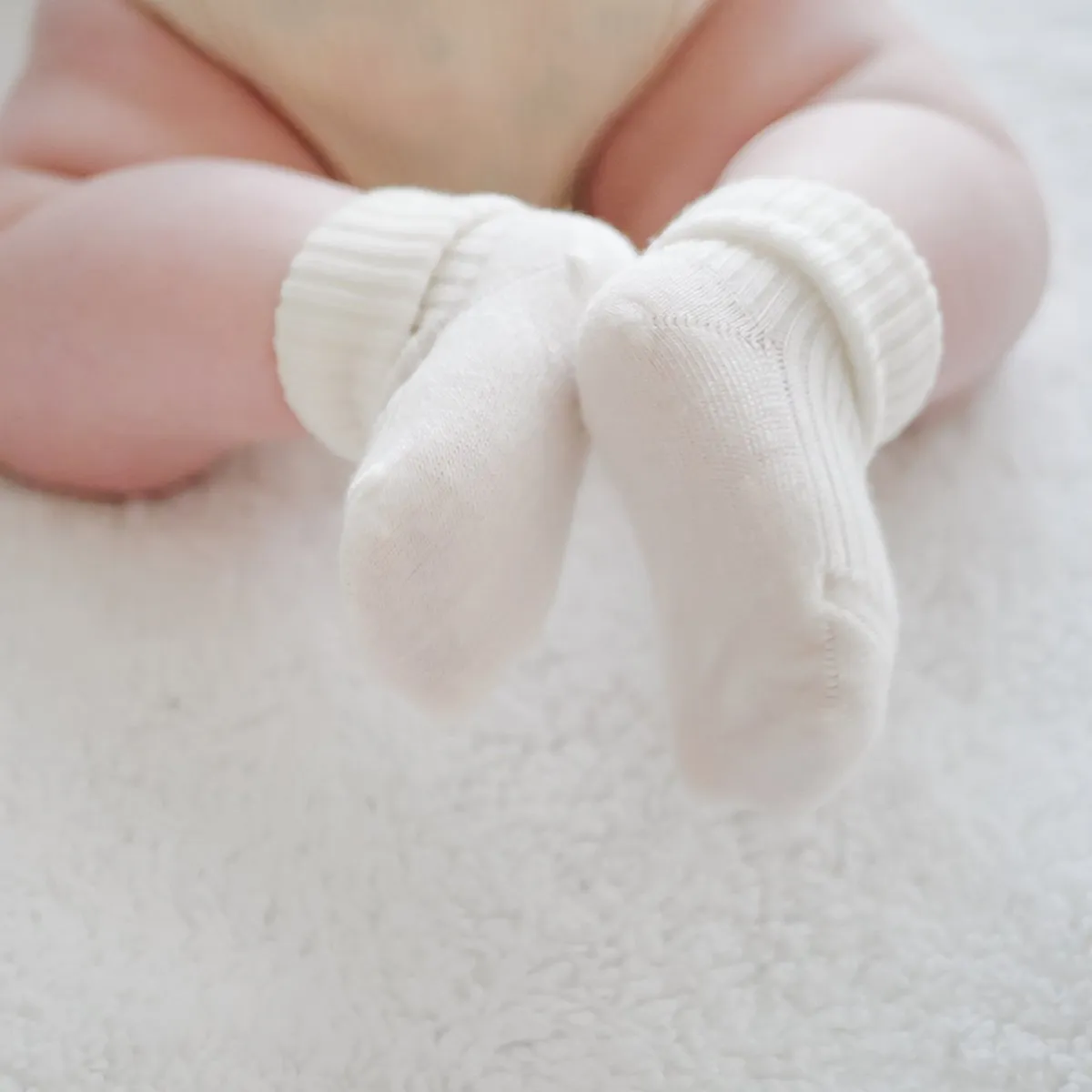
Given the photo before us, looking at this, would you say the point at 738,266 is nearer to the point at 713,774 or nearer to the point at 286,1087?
the point at 713,774

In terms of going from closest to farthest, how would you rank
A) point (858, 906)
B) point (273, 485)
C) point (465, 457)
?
1. point (465, 457)
2. point (858, 906)
3. point (273, 485)

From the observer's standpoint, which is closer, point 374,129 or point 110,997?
point 110,997

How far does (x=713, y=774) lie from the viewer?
39cm

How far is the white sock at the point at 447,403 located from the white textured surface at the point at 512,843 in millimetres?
121

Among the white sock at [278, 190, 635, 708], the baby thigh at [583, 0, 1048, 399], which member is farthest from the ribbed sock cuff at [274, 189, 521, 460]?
the baby thigh at [583, 0, 1048, 399]

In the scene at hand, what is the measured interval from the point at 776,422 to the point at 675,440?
32 mm

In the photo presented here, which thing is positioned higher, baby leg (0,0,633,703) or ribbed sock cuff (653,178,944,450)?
ribbed sock cuff (653,178,944,450)

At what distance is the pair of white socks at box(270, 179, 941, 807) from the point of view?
363 mm

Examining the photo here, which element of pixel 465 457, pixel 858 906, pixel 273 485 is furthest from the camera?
pixel 273 485

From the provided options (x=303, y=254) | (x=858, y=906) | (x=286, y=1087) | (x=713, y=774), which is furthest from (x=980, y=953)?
(x=303, y=254)

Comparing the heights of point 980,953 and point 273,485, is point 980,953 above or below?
above

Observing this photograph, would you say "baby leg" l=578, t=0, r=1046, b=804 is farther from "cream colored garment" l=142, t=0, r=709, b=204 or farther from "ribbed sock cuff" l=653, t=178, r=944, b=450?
"cream colored garment" l=142, t=0, r=709, b=204

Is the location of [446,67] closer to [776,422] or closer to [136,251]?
[136,251]

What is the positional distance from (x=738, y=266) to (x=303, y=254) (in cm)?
17
